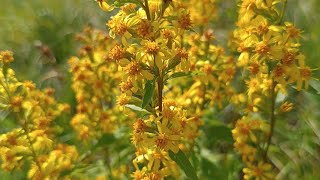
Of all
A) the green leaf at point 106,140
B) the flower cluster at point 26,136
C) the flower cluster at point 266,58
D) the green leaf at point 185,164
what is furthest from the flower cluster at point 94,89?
the green leaf at point 185,164

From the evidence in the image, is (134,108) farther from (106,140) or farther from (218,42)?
(218,42)

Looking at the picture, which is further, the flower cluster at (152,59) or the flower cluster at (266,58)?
the flower cluster at (266,58)

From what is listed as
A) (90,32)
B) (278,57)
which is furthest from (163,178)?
(90,32)

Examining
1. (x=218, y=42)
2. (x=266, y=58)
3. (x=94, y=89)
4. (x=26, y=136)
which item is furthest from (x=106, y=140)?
(x=218, y=42)

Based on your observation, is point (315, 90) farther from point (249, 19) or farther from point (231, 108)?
point (231, 108)

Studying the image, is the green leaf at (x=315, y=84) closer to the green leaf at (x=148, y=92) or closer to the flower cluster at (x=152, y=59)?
the flower cluster at (x=152, y=59)

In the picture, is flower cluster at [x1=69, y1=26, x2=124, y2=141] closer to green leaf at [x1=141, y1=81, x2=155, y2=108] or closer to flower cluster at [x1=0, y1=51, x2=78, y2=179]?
flower cluster at [x1=0, y1=51, x2=78, y2=179]

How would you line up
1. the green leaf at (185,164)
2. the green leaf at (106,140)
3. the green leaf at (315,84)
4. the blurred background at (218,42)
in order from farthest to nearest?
the green leaf at (106,140)
the blurred background at (218,42)
the green leaf at (315,84)
the green leaf at (185,164)
